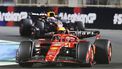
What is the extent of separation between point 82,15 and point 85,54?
19.2 m

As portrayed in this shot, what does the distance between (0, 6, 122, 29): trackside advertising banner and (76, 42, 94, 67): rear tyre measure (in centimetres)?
1805

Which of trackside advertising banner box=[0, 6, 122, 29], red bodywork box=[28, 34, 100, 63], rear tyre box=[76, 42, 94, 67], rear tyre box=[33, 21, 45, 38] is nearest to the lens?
red bodywork box=[28, 34, 100, 63]

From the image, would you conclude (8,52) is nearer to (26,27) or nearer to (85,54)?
(85,54)

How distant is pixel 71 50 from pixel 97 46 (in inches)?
41.9

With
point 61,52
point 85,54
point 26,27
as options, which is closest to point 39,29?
point 26,27

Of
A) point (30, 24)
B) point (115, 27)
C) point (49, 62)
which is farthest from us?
point (115, 27)

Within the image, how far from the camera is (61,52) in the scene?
11461 millimetres

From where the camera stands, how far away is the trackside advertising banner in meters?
29.5

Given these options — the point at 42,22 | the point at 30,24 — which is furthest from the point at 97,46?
the point at 30,24

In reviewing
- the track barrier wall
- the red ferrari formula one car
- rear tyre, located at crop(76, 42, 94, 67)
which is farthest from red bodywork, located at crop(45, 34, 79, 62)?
the track barrier wall

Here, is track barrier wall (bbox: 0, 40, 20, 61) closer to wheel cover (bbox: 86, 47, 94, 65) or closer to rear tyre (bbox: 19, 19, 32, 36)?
wheel cover (bbox: 86, 47, 94, 65)

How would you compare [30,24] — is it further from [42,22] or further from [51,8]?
[51,8]

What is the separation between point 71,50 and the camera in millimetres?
11586

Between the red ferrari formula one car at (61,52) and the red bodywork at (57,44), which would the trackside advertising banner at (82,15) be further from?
the red bodywork at (57,44)
